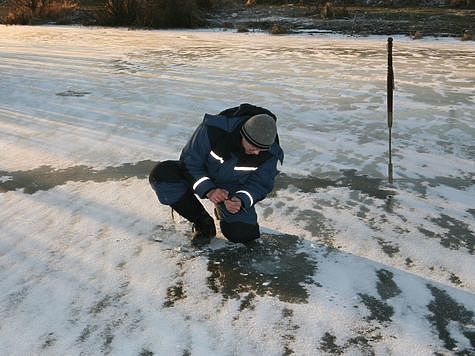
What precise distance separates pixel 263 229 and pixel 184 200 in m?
0.66

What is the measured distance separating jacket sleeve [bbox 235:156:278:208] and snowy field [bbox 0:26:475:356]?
407 millimetres

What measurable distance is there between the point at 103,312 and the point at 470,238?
8.31 feet

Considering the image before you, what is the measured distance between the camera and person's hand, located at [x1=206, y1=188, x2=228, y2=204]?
3.13 metres

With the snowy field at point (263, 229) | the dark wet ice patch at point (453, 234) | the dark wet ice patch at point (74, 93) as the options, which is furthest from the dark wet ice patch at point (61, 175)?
the dark wet ice patch at point (74, 93)

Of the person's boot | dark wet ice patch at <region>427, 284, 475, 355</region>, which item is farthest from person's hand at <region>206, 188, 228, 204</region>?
dark wet ice patch at <region>427, 284, 475, 355</region>

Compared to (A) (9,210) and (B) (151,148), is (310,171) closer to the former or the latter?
(B) (151,148)

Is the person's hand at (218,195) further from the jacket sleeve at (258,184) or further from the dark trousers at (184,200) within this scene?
the dark trousers at (184,200)

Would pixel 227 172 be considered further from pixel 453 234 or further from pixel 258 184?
pixel 453 234

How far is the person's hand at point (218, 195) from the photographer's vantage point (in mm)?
3131

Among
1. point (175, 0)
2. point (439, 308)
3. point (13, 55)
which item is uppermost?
point (175, 0)

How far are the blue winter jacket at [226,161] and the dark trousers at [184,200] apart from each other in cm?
12

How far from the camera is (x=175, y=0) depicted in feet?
56.6

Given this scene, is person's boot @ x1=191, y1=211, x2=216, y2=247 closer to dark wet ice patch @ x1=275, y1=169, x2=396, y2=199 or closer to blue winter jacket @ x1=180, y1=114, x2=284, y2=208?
blue winter jacket @ x1=180, y1=114, x2=284, y2=208

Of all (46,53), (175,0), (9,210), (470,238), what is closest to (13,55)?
(46,53)
